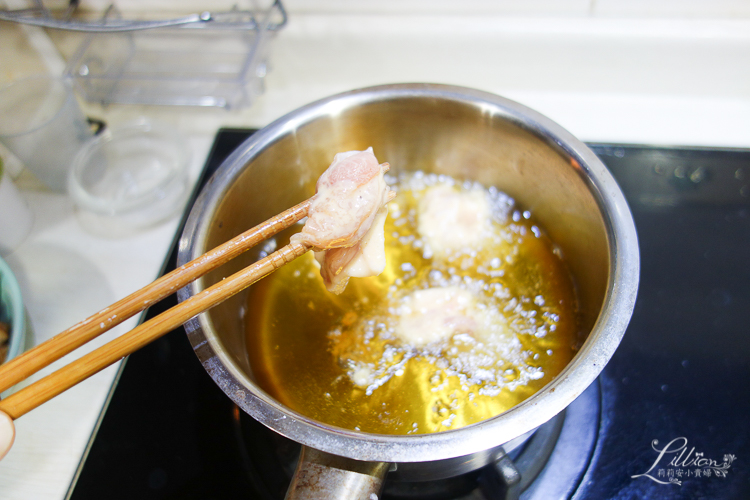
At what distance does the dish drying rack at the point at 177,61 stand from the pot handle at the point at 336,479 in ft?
2.98

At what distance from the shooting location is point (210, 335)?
0.66 metres

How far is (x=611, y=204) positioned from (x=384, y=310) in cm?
44

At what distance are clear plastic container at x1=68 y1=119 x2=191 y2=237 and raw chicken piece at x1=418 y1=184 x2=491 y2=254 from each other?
59 cm

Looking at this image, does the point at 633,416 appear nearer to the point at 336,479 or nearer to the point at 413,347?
the point at 413,347

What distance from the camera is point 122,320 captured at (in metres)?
0.63

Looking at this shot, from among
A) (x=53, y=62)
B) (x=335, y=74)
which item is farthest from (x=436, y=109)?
(x=53, y=62)

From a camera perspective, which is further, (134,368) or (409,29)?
(409,29)

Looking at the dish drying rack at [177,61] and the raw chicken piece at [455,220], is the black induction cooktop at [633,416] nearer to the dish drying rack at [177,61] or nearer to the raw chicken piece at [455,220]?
the raw chicken piece at [455,220]

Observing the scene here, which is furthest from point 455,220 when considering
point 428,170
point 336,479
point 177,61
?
point 177,61

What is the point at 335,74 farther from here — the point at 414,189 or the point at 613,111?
the point at 613,111

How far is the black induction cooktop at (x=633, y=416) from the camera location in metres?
0.76

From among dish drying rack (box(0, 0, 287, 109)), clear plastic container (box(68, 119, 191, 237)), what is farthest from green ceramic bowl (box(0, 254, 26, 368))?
dish drying rack (box(0, 0, 287, 109))

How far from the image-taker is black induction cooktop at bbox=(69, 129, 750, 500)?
761 millimetres

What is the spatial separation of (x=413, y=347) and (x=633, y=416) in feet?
1.26
